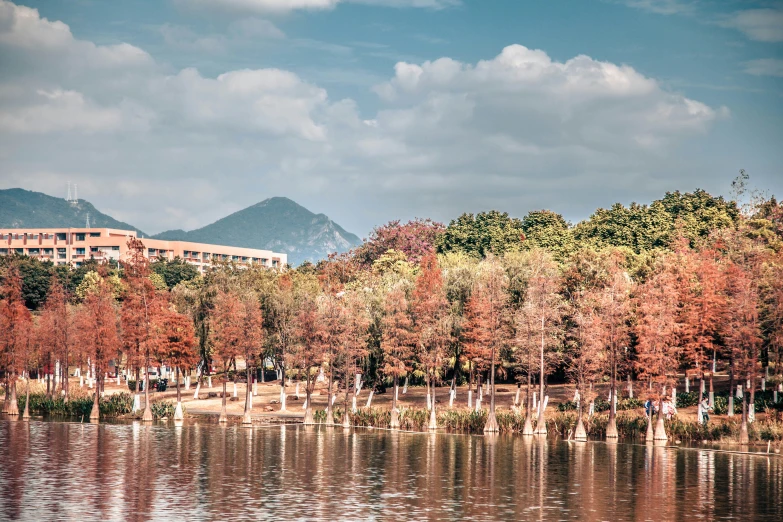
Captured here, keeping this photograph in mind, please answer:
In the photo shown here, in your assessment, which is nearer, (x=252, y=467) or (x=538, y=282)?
(x=252, y=467)

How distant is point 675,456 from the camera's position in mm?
80250

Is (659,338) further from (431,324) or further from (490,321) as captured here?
(431,324)

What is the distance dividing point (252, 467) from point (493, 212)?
134970 millimetres

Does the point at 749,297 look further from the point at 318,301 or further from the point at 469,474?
the point at 318,301

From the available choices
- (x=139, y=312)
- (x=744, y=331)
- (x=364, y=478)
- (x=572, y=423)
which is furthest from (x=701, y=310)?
(x=139, y=312)

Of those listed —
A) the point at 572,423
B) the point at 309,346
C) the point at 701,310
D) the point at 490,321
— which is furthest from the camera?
the point at 309,346

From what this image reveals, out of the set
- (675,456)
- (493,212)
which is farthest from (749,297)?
(493,212)

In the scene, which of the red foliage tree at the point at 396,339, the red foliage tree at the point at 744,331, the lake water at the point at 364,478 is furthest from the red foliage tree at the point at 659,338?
the red foliage tree at the point at 396,339

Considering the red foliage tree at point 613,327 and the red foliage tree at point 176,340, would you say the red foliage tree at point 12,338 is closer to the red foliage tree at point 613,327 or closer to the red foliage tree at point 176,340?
the red foliage tree at point 176,340

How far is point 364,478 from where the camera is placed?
215 ft

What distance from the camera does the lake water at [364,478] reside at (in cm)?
5284

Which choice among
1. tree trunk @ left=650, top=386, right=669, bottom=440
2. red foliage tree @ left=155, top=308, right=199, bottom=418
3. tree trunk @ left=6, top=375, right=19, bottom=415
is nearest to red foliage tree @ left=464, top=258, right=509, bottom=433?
tree trunk @ left=650, top=386, right=669, bottom=440

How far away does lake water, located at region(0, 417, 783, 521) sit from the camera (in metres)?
52.8

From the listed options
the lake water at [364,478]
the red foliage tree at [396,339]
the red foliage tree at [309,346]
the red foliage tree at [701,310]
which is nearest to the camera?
the lake water at [364,478]
